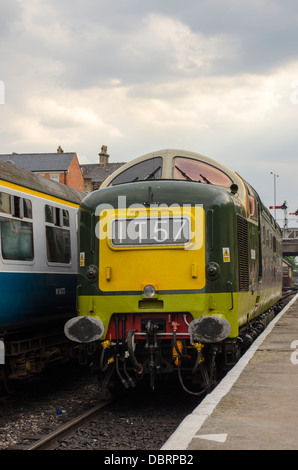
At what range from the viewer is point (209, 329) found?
840cm

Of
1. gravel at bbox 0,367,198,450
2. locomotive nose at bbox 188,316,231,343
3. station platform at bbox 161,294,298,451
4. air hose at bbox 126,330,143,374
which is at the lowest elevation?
gravel at bbox 0,367,198,450

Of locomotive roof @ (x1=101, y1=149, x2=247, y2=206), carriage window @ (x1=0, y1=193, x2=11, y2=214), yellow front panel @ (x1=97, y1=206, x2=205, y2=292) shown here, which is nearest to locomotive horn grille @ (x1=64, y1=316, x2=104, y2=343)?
yellow front panel @ (x1=97, y1=206, x2=205, y2=292)

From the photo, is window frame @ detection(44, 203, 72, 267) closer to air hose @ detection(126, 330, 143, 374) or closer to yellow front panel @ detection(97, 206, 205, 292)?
yellow front panel @ detection(97, 206, 205, 292)

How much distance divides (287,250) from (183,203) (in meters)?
61.4

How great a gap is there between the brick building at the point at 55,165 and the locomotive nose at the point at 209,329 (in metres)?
54.3

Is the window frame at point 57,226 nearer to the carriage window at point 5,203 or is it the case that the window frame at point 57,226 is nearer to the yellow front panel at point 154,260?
the carriage window at point 5,203

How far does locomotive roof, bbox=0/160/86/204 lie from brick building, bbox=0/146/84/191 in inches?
1949

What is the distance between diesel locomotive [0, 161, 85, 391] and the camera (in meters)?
9.39

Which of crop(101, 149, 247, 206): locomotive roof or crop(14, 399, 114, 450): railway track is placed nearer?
crop(14, 399, 114, 450): railway track

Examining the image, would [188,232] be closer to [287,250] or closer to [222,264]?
[222,264]

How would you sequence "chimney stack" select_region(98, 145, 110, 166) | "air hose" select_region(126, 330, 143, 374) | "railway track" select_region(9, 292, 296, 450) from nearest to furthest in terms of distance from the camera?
"railway track" select_region(9, 292, 296, 450) < "air hose" select_region(126, 330, 143, 374) < "chimney stack" select_region(98, 145, 110, 166)

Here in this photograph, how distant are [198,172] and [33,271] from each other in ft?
9.96

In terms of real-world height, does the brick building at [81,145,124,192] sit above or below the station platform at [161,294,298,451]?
above

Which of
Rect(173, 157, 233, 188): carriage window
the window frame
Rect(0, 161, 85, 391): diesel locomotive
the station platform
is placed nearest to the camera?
the station platform
